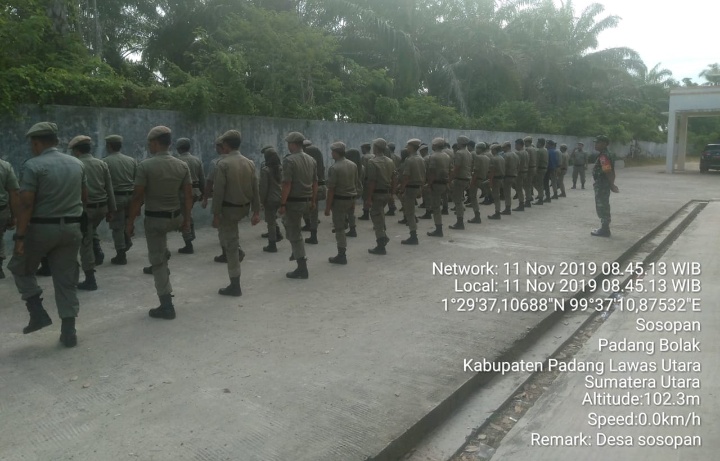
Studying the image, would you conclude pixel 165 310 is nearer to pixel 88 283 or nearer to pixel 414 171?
pixel 88 283

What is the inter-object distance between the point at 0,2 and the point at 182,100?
300 cm

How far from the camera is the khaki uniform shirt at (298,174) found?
7.57 metres

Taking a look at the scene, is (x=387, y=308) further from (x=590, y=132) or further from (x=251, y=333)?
(x=590, y=132)

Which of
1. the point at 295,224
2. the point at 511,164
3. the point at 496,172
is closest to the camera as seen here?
the point at 295,224

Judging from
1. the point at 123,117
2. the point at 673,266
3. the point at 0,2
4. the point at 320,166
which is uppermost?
the point at 0,2

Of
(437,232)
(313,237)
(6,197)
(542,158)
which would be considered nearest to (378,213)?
(313,237)

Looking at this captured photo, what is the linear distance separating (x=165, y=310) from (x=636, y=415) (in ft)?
13.7

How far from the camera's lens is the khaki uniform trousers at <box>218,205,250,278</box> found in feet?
21.7

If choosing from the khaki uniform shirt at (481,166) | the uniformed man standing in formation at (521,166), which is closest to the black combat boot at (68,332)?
the khaki uniform shirt at (481,166)

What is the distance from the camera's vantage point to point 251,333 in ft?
18.2

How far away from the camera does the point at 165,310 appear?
232 inches

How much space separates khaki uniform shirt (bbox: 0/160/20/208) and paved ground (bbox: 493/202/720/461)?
498 cm

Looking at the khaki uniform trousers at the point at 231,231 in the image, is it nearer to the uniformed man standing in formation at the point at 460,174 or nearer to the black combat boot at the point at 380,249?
the black combat boot at the point at 380,249

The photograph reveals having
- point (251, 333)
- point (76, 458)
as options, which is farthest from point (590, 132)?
point (76, 458)
